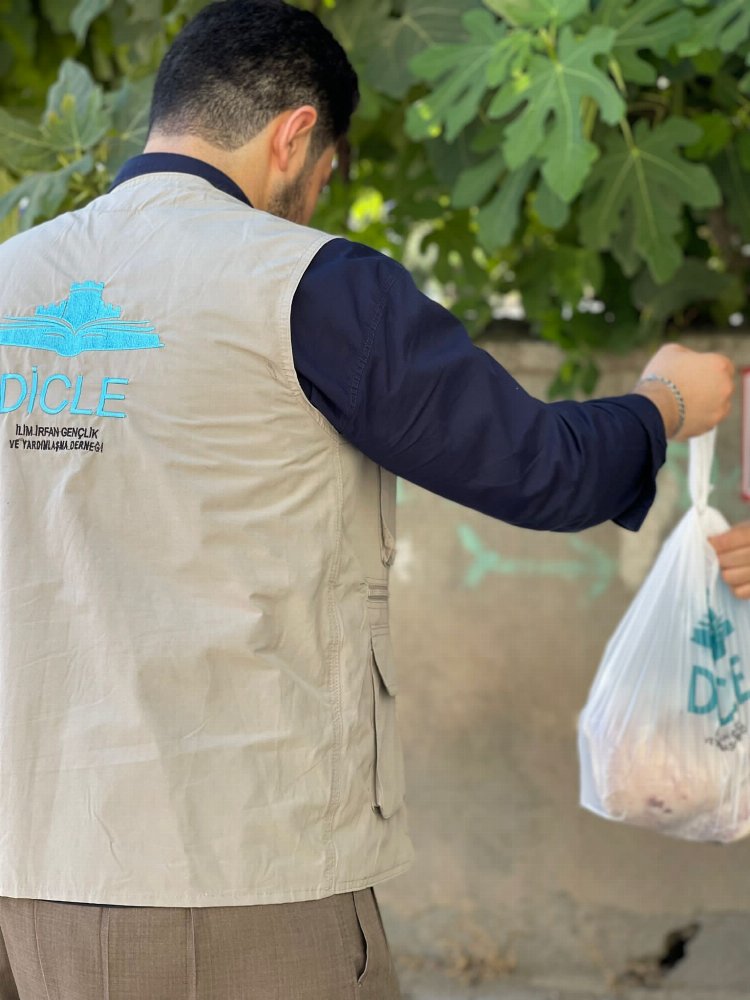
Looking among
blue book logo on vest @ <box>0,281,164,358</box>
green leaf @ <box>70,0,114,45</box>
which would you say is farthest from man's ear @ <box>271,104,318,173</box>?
green leaf @ <box>70,0,114,45</box>

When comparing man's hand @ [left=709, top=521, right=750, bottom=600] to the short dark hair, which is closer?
the short dark hair

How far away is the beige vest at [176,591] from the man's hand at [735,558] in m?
0.92

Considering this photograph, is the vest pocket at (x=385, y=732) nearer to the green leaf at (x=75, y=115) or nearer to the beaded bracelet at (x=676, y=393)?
the beaded bracelet at (x=676, y=393)

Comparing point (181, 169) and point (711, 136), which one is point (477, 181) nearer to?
point (711, 136)

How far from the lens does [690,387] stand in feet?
5.72

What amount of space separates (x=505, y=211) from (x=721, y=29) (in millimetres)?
503

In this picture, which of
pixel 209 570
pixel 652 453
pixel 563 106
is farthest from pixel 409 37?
pixel 209 570

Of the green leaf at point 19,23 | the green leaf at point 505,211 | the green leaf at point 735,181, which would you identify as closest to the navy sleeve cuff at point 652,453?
the green leaf at point 505,211

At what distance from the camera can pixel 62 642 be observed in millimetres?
1425

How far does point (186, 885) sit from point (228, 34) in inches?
40.1

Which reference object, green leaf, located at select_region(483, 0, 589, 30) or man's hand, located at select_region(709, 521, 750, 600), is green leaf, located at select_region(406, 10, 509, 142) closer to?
green leaf, located at select_region(483, 0, 589, 30)

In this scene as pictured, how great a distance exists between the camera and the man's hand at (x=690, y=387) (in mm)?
1706

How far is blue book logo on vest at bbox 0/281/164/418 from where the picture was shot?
1.42m

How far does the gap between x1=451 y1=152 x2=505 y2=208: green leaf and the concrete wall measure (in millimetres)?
783
